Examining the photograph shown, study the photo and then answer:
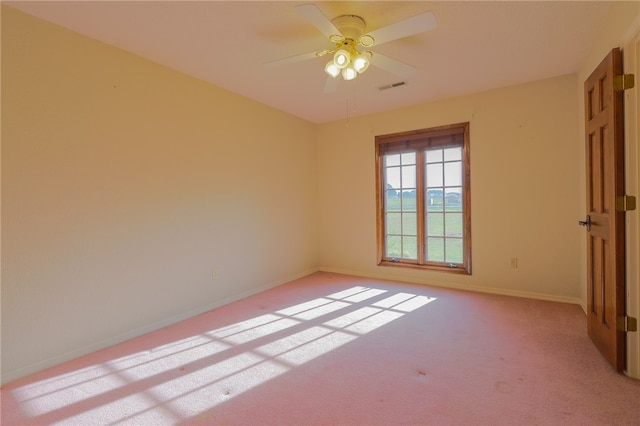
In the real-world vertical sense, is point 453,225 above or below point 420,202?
below

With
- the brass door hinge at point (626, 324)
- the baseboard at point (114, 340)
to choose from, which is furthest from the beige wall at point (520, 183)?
the baseboard at point (114, 340)

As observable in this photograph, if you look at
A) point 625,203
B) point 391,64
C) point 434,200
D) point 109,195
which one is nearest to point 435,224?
point 434,200

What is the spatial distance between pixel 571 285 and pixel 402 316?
1983mm

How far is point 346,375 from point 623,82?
261 cm

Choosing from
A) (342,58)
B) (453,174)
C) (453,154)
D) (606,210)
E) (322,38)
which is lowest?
(606,210)

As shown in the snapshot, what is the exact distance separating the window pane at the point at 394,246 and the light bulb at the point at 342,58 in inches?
116

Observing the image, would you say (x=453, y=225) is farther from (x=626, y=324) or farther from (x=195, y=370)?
(x=195, y=370)

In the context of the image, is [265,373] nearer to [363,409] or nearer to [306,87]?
[363,409]

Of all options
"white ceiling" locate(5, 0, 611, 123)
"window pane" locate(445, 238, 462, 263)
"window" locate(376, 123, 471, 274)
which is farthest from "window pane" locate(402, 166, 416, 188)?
"white ceiling" locate(5, 0, 611, 123)

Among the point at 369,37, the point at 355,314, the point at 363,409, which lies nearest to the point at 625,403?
the point at 363,409

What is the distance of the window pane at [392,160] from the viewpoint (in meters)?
4.55

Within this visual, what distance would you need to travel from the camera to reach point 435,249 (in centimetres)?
429

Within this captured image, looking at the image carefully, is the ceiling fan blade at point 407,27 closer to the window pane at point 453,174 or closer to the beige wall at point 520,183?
the beige wall at point 520,183

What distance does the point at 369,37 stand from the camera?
80.4 inches
